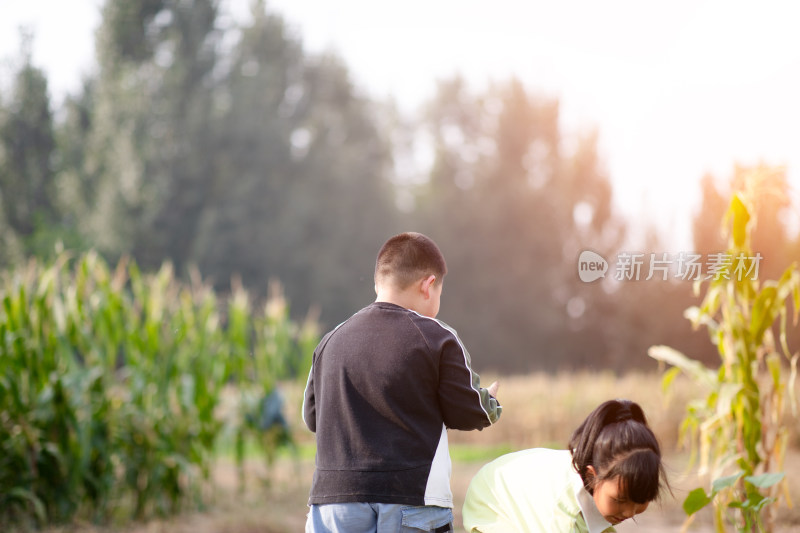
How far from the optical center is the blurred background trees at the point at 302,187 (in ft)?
60.5

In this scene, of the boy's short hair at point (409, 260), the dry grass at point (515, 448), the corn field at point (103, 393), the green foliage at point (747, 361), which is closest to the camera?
the boy's short hair at point (409, 260)

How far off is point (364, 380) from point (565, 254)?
19.4 meters

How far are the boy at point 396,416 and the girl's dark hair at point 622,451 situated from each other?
222 mm

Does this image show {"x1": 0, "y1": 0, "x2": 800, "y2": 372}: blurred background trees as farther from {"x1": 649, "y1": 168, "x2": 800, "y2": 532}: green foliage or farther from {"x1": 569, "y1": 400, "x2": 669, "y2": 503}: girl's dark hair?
{"x1": 569, "y1": 400, "x2": 669, "y2": 503}: girl's dark hair

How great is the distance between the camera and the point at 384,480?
1703 millimetres

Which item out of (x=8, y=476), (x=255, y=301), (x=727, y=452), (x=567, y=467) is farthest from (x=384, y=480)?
(x=255, y=301)

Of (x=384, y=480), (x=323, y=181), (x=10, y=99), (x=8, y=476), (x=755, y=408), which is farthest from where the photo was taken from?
A: (x=323, y=181)

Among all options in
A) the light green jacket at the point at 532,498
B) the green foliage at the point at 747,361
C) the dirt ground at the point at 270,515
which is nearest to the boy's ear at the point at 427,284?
the light green jacket at the point at 532,498

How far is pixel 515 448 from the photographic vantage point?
897 cm

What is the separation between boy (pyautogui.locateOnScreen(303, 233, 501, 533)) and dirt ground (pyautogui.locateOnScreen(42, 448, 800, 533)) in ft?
6.99

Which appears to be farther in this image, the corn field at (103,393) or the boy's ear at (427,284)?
the corn field at (103,393)

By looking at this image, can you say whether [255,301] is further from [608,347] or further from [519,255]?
[608,347]
